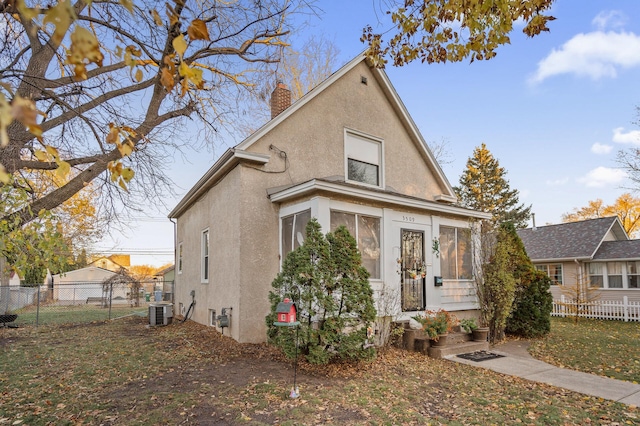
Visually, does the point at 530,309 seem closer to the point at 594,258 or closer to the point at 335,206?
the point at 335,206

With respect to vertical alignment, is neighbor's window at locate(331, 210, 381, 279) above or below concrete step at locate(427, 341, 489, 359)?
above

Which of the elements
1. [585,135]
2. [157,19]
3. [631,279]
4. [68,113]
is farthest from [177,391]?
[631,279]

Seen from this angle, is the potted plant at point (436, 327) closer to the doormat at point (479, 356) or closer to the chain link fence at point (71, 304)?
the doormat at point (479, 356)

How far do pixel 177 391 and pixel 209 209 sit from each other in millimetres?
7057

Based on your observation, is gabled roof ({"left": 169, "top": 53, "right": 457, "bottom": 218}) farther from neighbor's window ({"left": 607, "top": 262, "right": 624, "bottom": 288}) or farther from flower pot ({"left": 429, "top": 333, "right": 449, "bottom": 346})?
neighbor's window ({"left": 607, "top": 262, "right": 624, "bottom": 288})

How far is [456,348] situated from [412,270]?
2.07 m

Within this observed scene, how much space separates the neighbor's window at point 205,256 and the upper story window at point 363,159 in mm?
4989

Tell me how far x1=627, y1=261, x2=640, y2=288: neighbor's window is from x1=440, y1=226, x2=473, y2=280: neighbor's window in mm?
13319

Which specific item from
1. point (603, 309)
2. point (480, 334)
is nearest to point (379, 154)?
point (480, 334)

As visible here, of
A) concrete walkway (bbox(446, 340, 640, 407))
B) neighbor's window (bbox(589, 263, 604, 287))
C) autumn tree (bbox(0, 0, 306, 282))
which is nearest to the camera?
autumn tree (bbox(0, 0, 306, 282))

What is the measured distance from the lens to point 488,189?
3753 cm

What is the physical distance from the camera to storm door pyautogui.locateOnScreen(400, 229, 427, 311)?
9648 mm

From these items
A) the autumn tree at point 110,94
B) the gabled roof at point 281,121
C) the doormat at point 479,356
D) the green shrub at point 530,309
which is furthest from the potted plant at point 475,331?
the autumn tree at point 110,94

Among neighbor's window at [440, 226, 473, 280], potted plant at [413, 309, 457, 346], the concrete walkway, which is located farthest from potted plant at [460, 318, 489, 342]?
neighbor's window at [440, 226, 473, 280]
